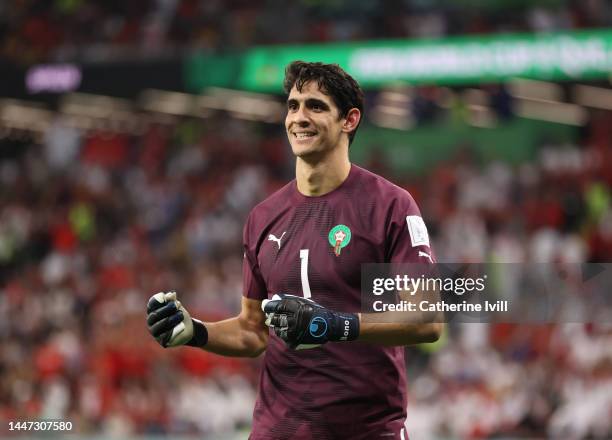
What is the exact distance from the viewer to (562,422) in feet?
34.3

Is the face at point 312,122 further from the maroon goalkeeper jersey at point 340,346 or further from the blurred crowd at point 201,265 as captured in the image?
the blurred crowd at point 201,265

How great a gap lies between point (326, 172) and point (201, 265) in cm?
1053

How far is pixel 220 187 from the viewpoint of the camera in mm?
16312

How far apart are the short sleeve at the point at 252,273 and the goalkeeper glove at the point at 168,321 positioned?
34 centimetres

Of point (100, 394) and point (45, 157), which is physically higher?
point (45, 157)

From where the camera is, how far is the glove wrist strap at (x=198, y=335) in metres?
4.29

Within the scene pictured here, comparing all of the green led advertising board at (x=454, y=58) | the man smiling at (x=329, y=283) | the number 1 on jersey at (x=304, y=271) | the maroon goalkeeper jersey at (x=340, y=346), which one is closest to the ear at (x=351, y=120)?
the man smiling at (x=329, y=283)

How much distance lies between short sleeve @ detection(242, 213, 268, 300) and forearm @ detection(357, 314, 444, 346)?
0.65 m

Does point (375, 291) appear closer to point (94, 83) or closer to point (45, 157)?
point (94, 83)

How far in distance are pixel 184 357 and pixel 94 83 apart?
19.5 feet

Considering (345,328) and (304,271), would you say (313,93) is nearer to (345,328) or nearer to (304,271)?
(304,271)

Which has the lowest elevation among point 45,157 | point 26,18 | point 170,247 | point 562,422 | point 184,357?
point 562,422

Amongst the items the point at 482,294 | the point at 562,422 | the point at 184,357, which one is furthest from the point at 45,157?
the point at 482,294

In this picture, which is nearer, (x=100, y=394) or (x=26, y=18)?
(x=100, y=394)
